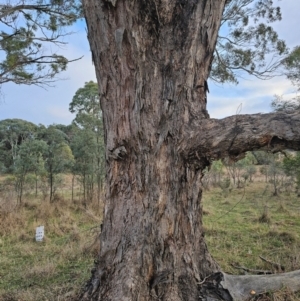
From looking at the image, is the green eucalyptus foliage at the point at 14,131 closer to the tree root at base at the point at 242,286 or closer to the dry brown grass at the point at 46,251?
the dry brown grass at the point at 46,251

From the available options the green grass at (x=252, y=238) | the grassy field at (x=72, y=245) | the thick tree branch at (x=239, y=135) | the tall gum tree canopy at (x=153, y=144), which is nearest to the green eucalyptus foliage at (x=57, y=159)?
the grassy field at (x=72, y=245)

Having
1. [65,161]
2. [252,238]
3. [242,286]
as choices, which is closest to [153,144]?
[242,286]

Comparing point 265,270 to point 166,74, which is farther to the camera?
point 265,270

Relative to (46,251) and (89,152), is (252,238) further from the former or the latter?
(89,152)

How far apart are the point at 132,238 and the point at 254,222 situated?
4738 mm

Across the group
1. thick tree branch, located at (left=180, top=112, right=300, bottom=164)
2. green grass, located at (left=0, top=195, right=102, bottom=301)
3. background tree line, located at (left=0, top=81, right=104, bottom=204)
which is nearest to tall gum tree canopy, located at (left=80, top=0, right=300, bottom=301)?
thick tree branch, located at (left=180, top=112, right=300, bottom=164)

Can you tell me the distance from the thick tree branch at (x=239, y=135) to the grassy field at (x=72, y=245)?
898mm

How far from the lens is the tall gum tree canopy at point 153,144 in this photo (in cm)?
207

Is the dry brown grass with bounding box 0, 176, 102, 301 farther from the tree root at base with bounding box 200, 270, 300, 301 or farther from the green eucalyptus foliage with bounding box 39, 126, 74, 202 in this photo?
the green eucalyptus foliage with bounding box 39, 126, 74, 202

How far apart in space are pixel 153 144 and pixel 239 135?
55 cm

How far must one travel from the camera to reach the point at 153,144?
2.12 meters

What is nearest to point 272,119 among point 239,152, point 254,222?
point 239,152

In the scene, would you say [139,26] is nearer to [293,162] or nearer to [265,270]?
[265,270]

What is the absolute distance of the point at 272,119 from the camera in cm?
190
